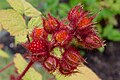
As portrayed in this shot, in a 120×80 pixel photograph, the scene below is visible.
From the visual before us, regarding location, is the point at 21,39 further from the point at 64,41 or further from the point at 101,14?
the point at 101,14

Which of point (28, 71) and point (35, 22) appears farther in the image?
point (28, 71)

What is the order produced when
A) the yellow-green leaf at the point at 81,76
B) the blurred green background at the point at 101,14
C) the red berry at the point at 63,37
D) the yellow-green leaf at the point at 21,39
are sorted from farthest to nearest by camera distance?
the blurred green background at the point at 101,14 → the yellow-green leaf at the point at 21,39 → the yellow-green leaf at the point at 81,76 → the red berry at the point at 63,37

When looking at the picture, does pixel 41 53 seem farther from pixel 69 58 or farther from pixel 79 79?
pixel 79 79

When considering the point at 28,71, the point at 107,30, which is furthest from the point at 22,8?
the point at 107,30

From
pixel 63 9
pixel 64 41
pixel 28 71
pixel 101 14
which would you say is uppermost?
pixel 64 41

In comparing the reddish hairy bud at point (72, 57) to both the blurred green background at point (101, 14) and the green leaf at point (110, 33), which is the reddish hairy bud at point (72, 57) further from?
the green leaf at point (110, 33)

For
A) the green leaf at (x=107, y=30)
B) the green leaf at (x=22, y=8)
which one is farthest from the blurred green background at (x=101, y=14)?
the green leaf at (x=22, y=8)
